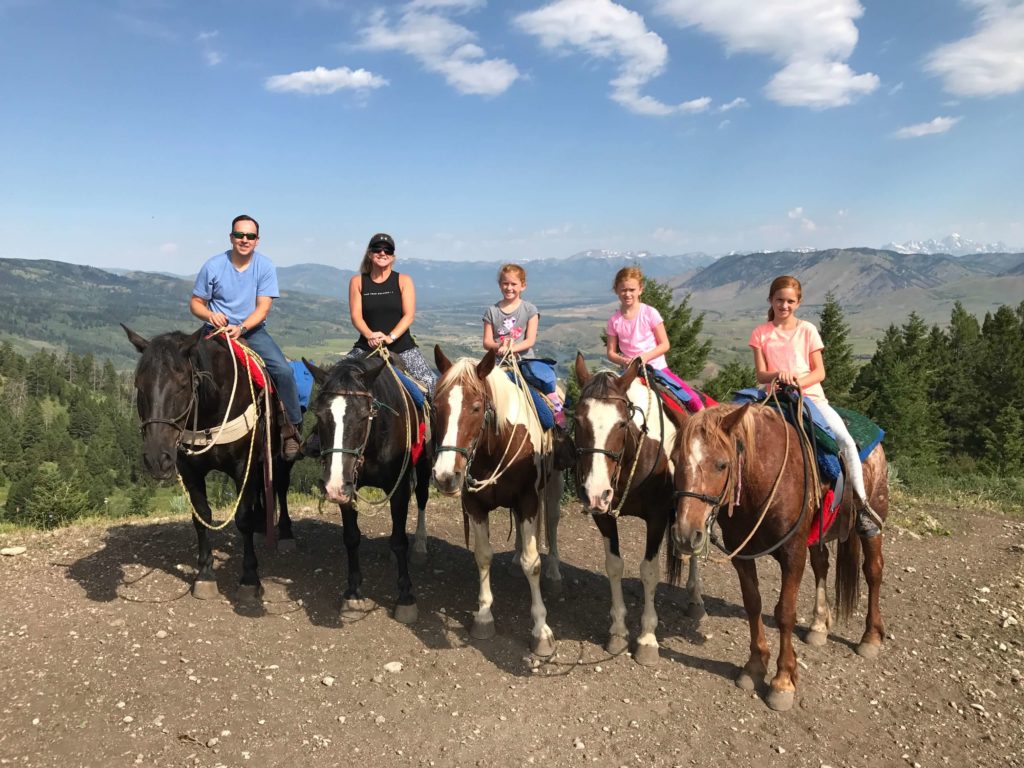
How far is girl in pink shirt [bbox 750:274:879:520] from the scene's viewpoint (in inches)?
204

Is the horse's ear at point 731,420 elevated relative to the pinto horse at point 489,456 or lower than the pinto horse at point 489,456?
elevated

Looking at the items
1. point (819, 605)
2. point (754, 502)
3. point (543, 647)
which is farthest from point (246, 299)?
point (819, 605)

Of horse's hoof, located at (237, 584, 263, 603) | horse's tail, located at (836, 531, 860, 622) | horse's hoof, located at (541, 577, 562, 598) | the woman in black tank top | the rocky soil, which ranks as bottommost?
horse's hoof, located at (541, 577, 562, 598)

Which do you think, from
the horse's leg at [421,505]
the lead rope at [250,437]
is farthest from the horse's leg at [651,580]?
the lead rope at [250,437]

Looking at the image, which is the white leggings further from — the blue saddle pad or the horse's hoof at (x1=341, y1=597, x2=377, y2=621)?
the horse's hoof at (x1=341, y1=597, x2=377, y2=621)

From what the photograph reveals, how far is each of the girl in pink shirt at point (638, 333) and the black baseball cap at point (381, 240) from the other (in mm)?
2436

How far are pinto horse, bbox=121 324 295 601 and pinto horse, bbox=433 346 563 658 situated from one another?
7.14ft

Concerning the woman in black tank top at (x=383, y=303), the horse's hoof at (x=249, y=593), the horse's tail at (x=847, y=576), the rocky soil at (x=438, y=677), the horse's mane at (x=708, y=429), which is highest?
the woman in black tank top at (x=383, y=303)

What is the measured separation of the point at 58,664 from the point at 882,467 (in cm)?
757

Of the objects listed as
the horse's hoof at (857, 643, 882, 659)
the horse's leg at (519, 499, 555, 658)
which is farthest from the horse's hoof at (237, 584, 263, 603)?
the horse's hoof at (857, 643, 882, 659)

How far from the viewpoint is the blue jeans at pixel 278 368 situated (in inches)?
250

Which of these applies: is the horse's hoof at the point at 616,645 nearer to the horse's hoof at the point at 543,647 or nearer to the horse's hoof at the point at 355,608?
the horse's hoof at the point at 543,647

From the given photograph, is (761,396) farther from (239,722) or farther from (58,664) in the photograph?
(58,664)

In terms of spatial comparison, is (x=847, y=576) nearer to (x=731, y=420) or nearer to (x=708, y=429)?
(x=731, y=420)
